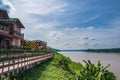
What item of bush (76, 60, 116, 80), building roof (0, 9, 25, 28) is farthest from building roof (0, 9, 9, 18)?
bush (76, 60, 116, 80)

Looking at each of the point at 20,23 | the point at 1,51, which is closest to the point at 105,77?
the point at 1,51

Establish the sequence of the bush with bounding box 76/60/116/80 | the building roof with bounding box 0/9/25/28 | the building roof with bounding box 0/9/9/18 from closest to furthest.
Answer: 1. the bush with bounding box 76/60/116/80
2. the building roof with bounding box 0/9/25/28
3. the building roof with bounding box 0/9/9/18

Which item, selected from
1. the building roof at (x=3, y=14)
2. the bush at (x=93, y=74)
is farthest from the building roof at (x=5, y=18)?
the bush at (x=93, y=74)

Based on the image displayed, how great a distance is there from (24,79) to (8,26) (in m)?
33.8

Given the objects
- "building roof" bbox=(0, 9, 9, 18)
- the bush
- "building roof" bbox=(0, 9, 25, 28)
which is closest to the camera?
the bush

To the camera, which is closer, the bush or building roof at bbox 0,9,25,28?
the bush

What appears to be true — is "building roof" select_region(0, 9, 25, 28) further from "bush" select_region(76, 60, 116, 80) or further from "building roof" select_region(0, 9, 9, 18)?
"bush" select_region(76, 60, 116, 80)

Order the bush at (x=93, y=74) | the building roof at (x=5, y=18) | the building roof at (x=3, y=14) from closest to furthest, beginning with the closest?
the bush at (x=93, y=74), the building roof at (x=5, y=18), the building roof at (x=3, y=14)

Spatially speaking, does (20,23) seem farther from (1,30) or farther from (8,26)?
(1,30)

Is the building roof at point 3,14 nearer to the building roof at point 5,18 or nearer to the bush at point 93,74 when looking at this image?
the building roof at point 5,18

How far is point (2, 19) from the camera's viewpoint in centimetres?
5125

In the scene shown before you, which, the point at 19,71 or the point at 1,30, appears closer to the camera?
the point at 19,71

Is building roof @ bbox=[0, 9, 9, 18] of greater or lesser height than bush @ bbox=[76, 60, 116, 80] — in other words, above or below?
above

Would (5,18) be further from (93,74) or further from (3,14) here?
(93,74)
